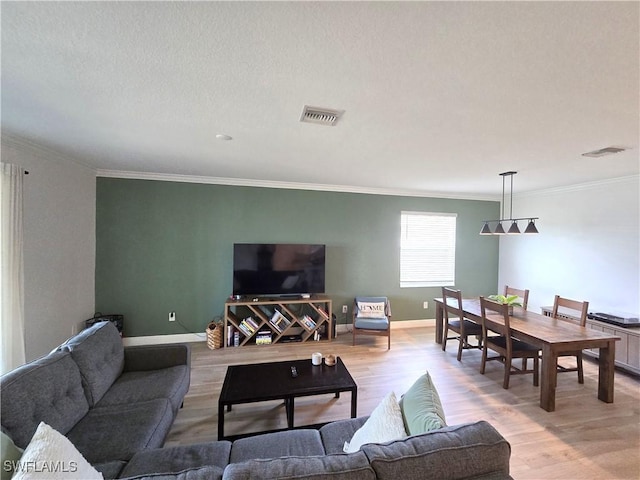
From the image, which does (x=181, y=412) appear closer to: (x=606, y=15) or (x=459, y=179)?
(x=606, y=15)

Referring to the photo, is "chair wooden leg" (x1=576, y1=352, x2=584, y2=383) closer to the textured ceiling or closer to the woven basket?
the textured ceiling

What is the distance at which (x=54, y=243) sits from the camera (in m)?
3.04

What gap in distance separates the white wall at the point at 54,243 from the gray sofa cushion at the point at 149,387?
1390 millimetres

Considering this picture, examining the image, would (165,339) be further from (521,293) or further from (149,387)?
(521,293)

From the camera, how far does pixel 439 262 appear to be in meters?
5.23

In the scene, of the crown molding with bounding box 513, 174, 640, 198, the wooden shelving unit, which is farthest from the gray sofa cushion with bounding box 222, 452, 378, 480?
the crown molding with bounding box 513, 174, 640, 198

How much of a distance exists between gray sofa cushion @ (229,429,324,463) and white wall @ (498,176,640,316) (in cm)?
454

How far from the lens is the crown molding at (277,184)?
397 cm

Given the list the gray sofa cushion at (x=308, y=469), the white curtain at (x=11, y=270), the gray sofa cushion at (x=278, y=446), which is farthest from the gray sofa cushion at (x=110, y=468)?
the white curtain at (x=11, y=270)

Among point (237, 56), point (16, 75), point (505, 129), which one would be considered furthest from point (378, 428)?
point (16, 75)

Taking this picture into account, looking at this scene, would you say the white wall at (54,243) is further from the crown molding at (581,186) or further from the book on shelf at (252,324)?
the crown molding at (581,186)

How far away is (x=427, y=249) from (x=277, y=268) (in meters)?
2.83

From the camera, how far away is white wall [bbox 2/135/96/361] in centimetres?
270

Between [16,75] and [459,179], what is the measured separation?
172 inches
